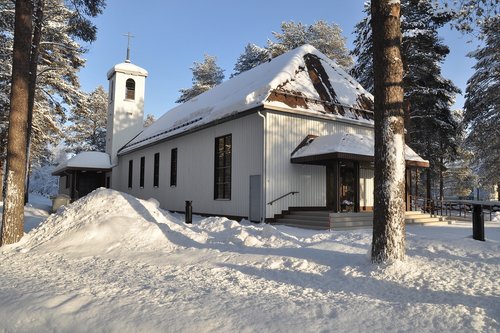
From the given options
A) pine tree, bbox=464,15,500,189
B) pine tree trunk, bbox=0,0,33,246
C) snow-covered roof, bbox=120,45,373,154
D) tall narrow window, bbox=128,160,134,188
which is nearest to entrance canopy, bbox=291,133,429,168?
snow-covered roof, bbox=120,45,373,154

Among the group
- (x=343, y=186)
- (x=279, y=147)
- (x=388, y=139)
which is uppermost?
(x=279, y=147)

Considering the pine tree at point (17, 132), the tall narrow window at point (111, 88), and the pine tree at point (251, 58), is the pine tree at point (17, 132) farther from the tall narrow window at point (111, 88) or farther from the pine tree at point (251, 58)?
the pine tree at point (251, 58)

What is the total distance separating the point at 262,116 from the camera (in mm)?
15930

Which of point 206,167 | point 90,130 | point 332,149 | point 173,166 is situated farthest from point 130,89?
point 90,130

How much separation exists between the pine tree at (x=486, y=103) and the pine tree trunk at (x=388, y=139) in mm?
22289

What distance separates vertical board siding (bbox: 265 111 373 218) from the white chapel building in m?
0.04

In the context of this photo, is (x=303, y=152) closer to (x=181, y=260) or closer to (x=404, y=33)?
(x=181, y=260)

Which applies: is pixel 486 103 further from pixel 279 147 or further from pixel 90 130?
pixel 90 130

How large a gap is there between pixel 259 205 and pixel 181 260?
324 inches

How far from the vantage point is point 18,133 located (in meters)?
10.7

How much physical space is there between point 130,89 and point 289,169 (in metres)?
21.4

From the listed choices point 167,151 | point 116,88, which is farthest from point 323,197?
point 116,88

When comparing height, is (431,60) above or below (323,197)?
above

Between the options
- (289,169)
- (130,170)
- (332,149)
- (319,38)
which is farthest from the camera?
Answer: (319,38)
